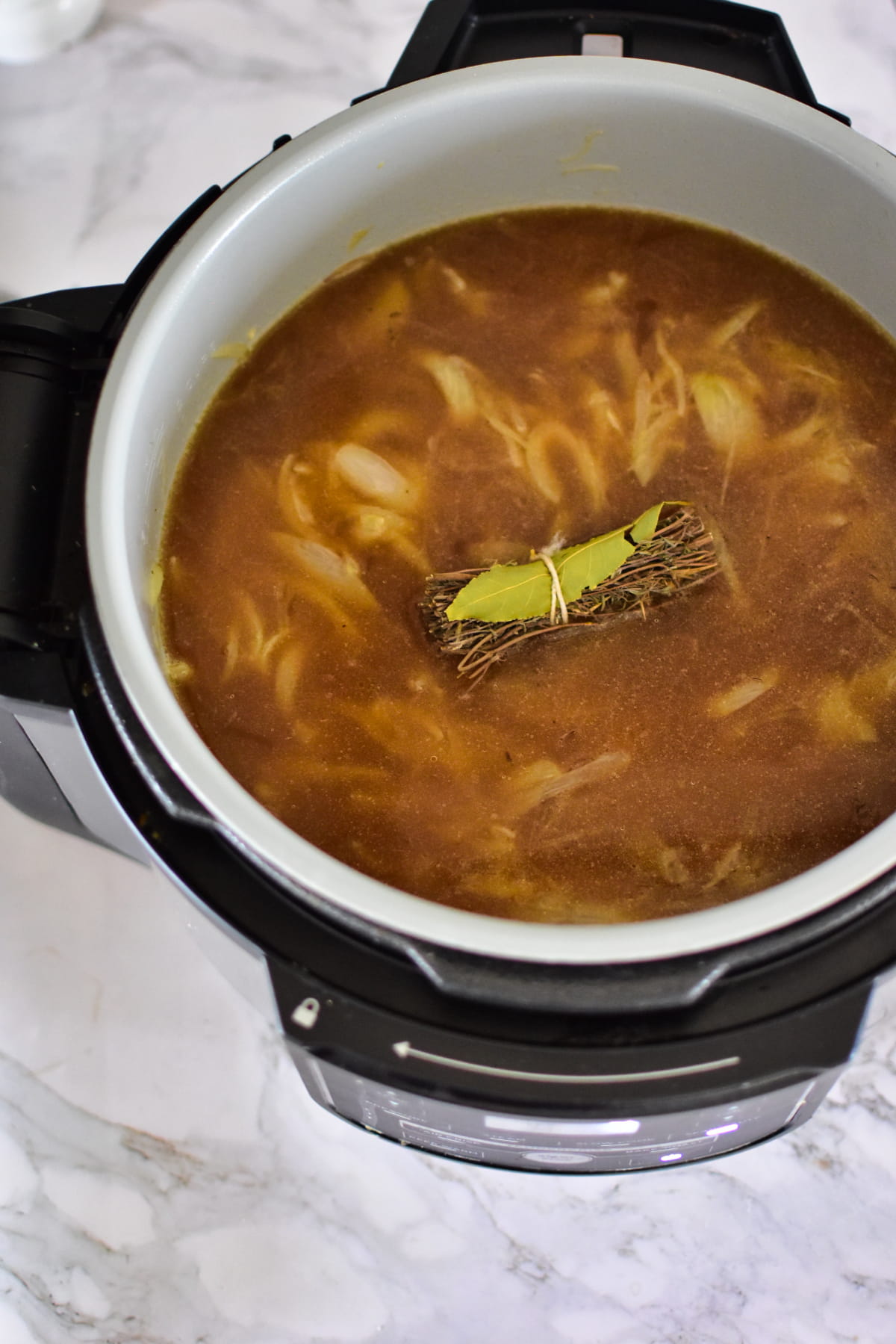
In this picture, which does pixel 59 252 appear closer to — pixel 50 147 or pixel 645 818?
pixel 50 147

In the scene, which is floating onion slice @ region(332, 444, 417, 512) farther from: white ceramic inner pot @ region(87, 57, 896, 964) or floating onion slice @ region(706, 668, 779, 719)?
floating onion slice @ region(706, 668, 779, 719)

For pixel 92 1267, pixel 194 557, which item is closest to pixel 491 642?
pixel 194 557

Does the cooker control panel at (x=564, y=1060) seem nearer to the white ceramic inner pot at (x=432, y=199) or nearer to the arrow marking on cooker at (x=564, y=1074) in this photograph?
the arrow marking on cooker at (x=564, y=1074)

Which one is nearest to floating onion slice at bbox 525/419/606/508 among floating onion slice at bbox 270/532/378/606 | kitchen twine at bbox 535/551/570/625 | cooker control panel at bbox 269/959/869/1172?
kitchen twine at bbox 535/551/570/625

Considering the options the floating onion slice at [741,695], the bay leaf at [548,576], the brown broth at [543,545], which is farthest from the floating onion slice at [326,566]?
the floating onion slice at [741,695]

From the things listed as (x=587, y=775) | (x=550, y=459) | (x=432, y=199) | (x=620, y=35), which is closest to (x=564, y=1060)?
(x=587, y=775)

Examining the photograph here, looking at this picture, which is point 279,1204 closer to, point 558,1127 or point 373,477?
point 558,1127
